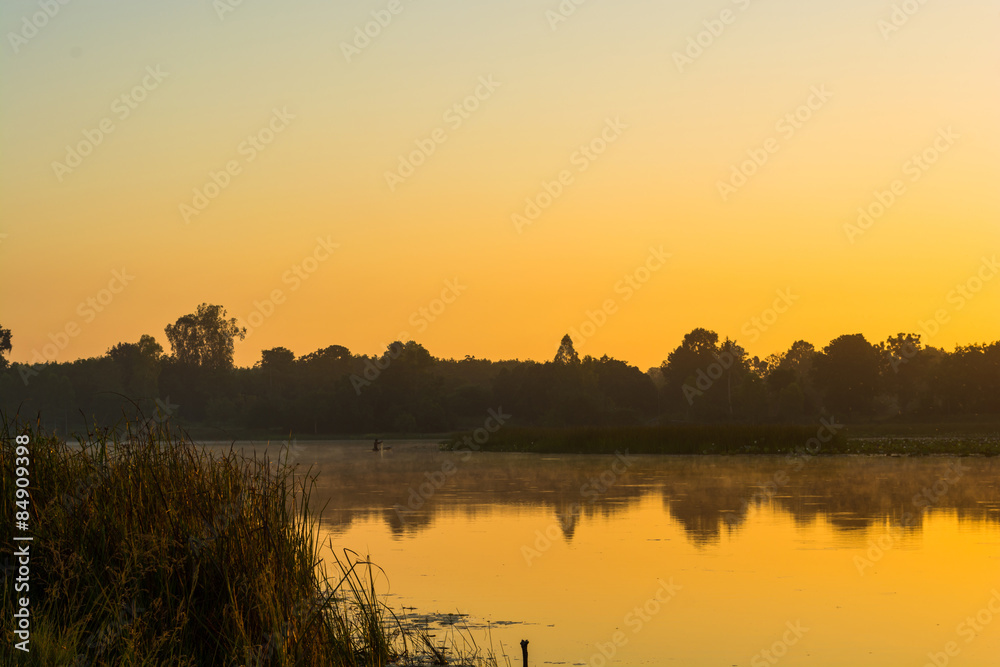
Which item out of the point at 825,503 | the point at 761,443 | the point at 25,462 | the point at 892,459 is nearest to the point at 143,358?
the point at 761,443

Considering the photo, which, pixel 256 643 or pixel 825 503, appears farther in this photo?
pixel 825 503

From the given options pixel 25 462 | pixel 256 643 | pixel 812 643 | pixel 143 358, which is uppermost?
pixel 143 358

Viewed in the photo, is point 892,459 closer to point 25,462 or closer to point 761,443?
point 761,443

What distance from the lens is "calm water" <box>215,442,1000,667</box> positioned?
927 centimetres

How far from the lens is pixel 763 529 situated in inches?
653

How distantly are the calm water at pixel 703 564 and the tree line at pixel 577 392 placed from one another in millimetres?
49768

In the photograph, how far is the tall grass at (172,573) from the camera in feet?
20.7

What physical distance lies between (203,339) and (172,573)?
114858 mm

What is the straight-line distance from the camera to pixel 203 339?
117000 mm

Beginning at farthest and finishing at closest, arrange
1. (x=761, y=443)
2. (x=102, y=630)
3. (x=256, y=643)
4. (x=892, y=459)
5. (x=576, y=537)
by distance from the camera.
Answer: (x=761, y=443) < (x=892, y=459) < (x=576, y=537) < (x=256, y=643) < (x=102, y=630)

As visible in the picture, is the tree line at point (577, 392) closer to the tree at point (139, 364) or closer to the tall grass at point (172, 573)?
the tree at point (139, 364)

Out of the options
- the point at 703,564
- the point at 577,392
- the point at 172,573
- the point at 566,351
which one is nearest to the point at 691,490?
the point at 703,564

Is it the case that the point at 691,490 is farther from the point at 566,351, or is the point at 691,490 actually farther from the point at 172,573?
the point at 566,351

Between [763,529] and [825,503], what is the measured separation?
14.2 ft
